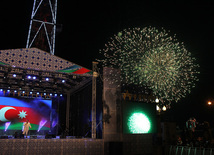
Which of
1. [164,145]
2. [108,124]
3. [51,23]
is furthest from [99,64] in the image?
[51,23]

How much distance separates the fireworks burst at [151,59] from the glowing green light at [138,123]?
1827mm

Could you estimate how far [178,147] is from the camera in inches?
446

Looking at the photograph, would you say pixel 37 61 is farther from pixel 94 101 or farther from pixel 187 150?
pixel 187 150

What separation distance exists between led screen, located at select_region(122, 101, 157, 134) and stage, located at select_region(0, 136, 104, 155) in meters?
1.99

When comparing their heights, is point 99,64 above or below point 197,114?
above

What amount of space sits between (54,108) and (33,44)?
618cm

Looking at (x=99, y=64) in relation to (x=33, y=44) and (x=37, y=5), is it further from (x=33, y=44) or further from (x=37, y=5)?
(x=37, y=5)

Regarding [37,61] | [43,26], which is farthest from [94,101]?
[43,26]

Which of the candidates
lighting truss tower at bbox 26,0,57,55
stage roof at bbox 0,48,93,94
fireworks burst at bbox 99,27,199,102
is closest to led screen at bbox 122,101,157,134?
fireworks burst at bbox 99,27,199,102

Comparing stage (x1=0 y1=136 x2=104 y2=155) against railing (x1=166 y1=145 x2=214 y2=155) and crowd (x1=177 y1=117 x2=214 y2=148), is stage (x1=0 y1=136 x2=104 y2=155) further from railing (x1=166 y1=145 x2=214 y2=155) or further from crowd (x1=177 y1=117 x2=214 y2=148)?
crowd (x1=177 y1=117 x2=214 y2=148)

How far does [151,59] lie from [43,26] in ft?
40.8

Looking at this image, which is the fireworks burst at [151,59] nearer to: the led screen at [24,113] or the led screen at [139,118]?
the led screen at [139,118]

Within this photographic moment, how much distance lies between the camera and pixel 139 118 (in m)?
12.5

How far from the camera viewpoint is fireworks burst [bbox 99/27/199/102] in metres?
11.9
